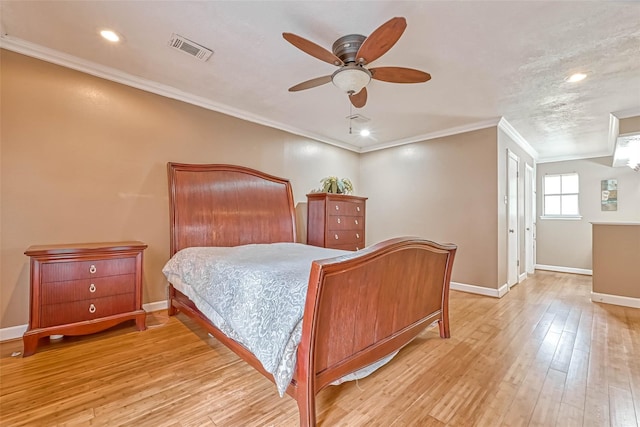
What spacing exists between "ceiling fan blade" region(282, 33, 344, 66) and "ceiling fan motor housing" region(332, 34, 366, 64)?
0.74 feet

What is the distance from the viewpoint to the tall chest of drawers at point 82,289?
2219 millimetres

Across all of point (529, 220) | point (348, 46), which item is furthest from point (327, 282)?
point (529, 220)

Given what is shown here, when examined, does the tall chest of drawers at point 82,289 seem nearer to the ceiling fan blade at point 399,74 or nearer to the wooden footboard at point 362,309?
the wooden footboard at point 362,309

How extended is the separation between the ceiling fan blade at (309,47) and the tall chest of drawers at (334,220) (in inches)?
88.9

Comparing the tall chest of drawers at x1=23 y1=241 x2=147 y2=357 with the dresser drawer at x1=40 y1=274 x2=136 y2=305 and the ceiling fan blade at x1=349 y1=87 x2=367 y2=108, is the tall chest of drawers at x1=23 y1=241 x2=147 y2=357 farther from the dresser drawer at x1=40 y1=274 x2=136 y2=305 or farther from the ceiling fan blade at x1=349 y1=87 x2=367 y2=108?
the ceiling fan blade at x1=349 y1=87 x2=367 y2=108

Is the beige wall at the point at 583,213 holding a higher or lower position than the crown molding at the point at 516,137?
lower

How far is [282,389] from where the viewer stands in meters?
1.43

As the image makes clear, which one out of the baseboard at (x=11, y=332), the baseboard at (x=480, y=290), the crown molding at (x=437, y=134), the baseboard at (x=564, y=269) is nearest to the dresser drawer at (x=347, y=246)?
the baseboard at (x=480, y=290)

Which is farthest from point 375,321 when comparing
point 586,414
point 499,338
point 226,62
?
point 226,62

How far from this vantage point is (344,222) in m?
4.44

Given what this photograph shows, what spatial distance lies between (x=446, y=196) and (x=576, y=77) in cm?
Answer: 221

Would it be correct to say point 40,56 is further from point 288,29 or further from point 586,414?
point 586,414

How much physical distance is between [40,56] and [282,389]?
3.54m

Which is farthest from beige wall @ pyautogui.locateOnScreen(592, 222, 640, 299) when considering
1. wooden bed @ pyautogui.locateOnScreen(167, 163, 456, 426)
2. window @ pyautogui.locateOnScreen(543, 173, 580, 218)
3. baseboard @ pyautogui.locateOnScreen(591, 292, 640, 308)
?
wooden bed @ pyautogui.locateOnScreen(167, 163, 456, 426)
